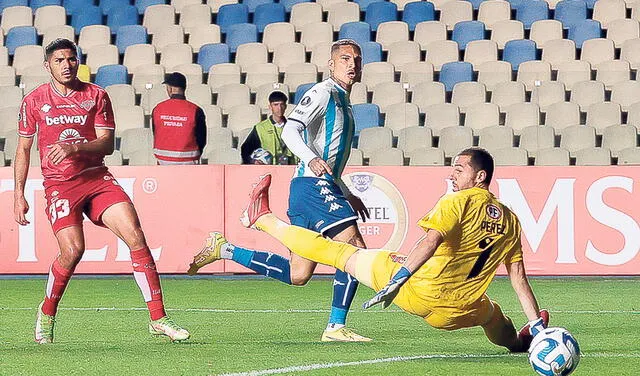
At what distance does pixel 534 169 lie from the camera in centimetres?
1448

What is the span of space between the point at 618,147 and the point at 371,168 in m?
3.45

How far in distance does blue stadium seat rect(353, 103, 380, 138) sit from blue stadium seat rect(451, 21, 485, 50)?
2987 millimetres

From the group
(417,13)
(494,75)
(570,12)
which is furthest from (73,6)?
(570,12)

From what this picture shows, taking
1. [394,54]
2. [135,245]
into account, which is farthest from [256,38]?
[135,245]

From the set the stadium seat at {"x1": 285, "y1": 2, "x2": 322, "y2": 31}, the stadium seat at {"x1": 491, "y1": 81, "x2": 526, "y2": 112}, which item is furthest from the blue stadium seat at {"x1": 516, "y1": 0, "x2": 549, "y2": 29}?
the stadium seat at {"x1": 285, "y1": 2, "x2": 322, "y2": 31}

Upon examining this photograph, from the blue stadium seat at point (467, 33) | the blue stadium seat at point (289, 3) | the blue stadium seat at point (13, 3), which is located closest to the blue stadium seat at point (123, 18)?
the blue stadium seat at point (13, 3)

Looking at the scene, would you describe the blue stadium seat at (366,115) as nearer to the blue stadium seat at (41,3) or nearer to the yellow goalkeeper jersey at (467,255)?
the blue stadium seat at (41,3)

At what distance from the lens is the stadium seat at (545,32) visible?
63.0 feet

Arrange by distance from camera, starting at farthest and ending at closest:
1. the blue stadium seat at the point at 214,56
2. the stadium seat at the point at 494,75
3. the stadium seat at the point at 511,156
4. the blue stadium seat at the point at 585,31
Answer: the blue stadium seat at the point at 214,56 → the blue stadium seat at the point at 585,31 → the stadium seat at the point at 494,75 → the stadium seat at the point at 511,156

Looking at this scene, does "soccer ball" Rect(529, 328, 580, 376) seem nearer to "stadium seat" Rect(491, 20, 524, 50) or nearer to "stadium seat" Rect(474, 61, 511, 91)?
"stadium seat" Rect(474, 61, 511, 91)

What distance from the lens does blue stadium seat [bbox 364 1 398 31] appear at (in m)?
20.1

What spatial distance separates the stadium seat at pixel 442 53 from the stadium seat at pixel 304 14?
2078 mm

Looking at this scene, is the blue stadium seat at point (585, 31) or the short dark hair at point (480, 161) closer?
the short dark hair at point (480, 161)

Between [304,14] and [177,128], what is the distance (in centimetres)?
612
